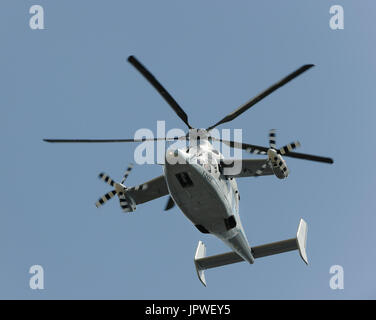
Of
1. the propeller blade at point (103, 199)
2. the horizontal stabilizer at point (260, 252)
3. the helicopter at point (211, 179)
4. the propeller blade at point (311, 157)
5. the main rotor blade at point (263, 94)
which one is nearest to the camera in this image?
the main rotor blade at point (263, 94)

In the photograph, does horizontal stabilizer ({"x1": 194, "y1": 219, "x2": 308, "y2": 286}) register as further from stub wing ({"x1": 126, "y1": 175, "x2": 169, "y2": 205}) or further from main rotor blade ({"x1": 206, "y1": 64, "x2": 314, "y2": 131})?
main rotor blade ({"x1": 206, "y1": 64, "x2": 314, "y2": 131})

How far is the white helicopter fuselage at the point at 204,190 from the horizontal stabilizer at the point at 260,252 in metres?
2.75

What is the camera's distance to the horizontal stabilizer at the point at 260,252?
3048cm

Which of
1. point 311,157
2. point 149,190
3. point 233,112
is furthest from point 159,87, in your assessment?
point 149,190

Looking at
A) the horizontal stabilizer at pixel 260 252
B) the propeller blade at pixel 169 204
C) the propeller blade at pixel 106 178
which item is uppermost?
the propeller blade at pixel 106 178

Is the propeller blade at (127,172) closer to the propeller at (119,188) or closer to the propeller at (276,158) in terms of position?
the propeller at (119,188)

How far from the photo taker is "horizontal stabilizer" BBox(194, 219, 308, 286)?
30.5 meters

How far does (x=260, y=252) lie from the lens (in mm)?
31203

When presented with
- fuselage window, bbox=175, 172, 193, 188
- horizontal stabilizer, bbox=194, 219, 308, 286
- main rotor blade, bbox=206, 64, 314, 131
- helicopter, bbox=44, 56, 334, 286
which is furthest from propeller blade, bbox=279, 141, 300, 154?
horizontal stabilizer, bbox=194, 219, 308, 286

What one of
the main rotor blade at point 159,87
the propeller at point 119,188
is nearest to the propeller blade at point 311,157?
the main rotor blade at point 159,87

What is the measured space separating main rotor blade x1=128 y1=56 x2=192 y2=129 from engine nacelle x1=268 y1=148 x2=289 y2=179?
15.2 ft

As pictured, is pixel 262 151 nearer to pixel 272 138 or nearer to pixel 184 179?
pixel 272 138

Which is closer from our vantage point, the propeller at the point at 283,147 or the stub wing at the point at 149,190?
the propeller at the point at 283,147

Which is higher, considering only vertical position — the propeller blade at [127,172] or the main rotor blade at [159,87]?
the main rotor blade at [159,87]
